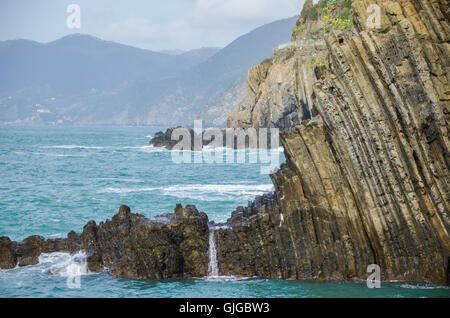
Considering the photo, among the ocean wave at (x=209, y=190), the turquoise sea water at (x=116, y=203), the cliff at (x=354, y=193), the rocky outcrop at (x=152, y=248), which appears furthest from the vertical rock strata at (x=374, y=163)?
the ocean wave at (x=209, y=190)

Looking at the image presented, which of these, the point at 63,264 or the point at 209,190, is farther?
the point at 209,190

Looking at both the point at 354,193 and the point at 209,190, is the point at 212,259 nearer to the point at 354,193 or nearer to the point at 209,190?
the point at 354,193

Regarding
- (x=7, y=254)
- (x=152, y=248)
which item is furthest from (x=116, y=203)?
(x=152, y=248)

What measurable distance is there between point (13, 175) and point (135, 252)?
33556mm

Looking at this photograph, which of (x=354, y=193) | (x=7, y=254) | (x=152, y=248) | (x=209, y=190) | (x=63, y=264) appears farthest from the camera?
(x=209, y=190)

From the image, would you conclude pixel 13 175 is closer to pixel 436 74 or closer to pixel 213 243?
pixel 213 243

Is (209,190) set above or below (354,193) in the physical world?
below

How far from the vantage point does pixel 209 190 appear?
36406 millimetres

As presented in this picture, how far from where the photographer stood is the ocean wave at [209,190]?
108ft

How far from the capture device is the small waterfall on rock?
17609 mm

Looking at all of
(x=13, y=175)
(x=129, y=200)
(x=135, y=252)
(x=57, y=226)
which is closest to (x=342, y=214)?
(x=135, y=252)

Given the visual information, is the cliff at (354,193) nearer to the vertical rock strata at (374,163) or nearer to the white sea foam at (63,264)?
the vertical rock strata at (374,163)

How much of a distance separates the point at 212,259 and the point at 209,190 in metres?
18.7

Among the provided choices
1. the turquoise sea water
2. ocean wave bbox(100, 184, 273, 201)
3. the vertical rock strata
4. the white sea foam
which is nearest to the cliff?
the vertical rock strata
